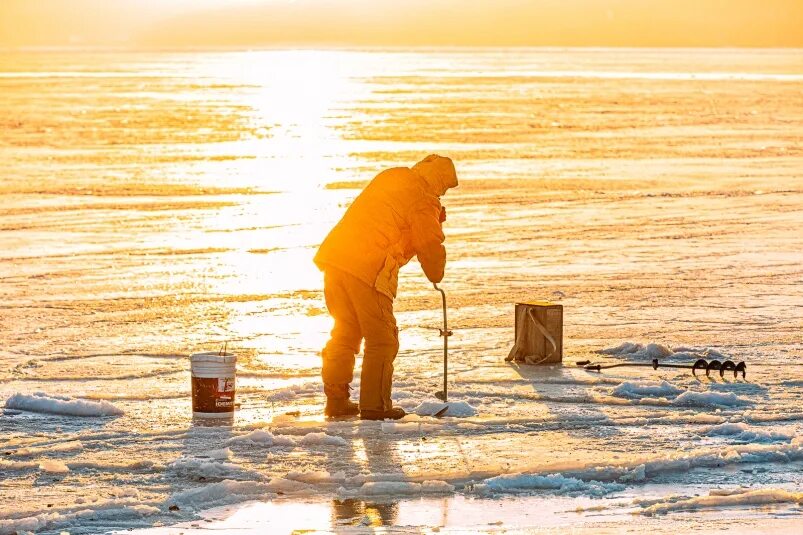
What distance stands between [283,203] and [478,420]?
37.5ft

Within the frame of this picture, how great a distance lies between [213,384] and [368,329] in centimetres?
94

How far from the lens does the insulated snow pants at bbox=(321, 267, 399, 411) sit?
8.20 metres

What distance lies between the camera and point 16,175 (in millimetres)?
22641

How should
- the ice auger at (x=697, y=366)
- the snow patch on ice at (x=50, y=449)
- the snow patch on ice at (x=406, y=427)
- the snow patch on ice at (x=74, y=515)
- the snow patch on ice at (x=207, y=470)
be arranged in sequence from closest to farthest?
the snow patch on ice at (x=74, y=515) < the snow patch on ice at (x=207, y=470) < the snow patch on ice at (x=50, y=449) < the snow patch on ice at (x=406, y=427) < the ice auger at (x=697, y=366)

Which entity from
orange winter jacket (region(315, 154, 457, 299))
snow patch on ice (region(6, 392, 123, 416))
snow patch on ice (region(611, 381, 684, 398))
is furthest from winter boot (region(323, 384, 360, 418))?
snow patch on ice (region(611, 381, 684, 398))

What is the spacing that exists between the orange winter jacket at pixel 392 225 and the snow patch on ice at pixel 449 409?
74 centimetres

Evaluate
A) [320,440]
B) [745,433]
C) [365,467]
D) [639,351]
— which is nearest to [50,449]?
[320,440]

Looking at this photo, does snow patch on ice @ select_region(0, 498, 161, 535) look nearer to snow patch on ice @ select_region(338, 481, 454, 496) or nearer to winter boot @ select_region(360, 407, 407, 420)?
snow patch on ice @ select_region(338, 481, 454, 496)

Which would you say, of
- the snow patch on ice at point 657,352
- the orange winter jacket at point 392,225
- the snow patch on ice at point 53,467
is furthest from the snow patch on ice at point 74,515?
the snow patch on ice at point 657,352

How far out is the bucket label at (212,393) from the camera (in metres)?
8.22

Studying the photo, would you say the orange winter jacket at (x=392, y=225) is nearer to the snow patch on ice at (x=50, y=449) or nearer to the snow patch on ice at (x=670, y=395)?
the snow patch on ice at (x=670, y=395)

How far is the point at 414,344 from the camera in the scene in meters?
10.6

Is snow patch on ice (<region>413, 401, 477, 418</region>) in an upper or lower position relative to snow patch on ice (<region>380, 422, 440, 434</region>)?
upper

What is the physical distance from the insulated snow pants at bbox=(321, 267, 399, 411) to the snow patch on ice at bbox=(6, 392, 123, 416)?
1.30 metres
